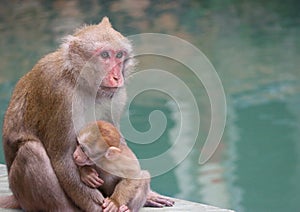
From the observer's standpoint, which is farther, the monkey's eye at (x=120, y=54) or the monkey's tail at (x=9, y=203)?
the monkey's tail at (x=9, y=203)

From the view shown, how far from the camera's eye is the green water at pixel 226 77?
6.95 meters

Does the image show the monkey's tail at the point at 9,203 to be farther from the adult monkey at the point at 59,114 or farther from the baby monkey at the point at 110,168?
the baby monkey at the point at 110,168

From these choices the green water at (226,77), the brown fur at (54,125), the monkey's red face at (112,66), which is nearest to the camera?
the monkey's red face at (112,66)

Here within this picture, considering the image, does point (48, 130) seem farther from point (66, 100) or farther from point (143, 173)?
point (143, 173)

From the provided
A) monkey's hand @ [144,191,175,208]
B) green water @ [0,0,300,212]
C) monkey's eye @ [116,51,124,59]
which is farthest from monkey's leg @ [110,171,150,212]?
monkey's eye @ [116,51,124,59]

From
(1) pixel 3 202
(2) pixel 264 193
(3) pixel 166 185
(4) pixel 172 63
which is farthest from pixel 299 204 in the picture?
(4) pixel 172 63

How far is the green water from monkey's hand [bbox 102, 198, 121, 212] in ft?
1.11

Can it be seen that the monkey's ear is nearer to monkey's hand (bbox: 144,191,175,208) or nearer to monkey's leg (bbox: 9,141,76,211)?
monkey's leg (bbox: 9,141,76,211)

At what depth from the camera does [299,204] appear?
253 inches

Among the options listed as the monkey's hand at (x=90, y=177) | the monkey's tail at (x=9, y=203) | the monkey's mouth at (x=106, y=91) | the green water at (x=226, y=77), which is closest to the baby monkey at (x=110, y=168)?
the monkey's hand at (x=90, y=177)

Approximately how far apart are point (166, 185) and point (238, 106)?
7.75 ft

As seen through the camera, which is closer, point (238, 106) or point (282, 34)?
point (238, 106)

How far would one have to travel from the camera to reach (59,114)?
309cm

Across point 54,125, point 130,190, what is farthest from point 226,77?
point 54,125
